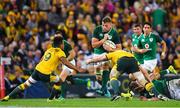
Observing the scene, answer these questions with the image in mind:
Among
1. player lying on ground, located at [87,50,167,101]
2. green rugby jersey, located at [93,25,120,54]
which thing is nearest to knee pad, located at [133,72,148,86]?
player lying on ground, located at [87,50,167,101]

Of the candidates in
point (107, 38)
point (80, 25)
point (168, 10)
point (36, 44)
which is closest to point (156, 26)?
point (168, 10)

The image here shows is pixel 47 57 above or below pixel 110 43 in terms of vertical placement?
below

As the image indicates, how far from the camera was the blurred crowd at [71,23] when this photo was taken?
29531 millimetres

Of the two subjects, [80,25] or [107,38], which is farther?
[80,25]

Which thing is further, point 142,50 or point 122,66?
point 142,50

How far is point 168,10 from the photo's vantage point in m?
33.9

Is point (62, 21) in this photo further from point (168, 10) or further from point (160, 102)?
point (160, 102)

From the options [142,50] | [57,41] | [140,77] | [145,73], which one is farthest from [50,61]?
[142,50]

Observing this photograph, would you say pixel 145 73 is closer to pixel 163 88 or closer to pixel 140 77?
pixel 140 77

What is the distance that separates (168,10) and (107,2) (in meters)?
2.65

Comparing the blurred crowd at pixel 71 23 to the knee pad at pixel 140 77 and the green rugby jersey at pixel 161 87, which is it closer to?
the green rugby jersey at pixel 161 87

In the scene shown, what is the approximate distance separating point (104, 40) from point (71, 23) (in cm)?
857

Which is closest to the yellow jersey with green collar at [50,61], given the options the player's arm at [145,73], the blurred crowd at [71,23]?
the player's arm at [145,73]

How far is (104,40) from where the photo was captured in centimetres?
2289
